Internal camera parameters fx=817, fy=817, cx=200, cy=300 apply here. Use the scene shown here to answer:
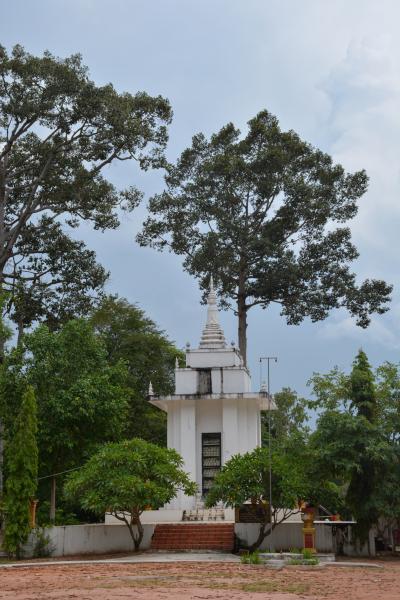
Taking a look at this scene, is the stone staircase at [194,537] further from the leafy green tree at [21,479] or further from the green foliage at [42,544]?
the leafy green tree at [21,479]

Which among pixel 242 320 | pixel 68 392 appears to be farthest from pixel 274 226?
pixel 68 392

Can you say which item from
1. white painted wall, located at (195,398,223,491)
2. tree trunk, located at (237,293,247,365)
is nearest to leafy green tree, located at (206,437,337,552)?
white painted wall, located at (195,398,223,491)

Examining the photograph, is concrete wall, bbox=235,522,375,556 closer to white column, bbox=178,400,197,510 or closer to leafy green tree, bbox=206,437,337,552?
leafy green tree, bbox=206,437,337,552

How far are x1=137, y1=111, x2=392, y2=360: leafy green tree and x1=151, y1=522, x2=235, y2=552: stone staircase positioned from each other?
1339 centimetres

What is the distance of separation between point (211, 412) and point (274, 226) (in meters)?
11.6

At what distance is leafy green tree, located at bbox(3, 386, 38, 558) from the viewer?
21297 millimetres

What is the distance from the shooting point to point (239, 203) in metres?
38.2

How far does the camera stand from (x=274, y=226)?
3778 centimetres

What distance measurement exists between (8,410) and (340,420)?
34.3 feet

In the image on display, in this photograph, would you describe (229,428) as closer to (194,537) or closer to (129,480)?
(194,537)

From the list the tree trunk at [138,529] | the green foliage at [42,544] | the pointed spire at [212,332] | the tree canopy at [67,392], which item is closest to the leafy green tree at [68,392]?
the tree canopy at [67,392]

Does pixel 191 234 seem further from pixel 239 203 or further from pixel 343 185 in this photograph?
pixel 343 185

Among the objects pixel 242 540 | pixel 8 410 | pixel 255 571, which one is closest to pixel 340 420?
pixel 242 540

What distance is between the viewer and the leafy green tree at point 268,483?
71.4 feet
